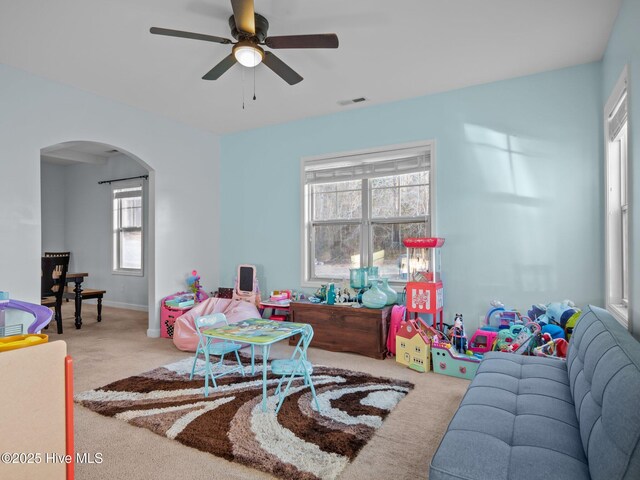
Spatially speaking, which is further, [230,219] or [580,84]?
[230,219]

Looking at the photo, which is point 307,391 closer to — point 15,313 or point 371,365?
point 371,365

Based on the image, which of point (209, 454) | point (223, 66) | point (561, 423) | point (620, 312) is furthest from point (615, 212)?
point (209, 454)

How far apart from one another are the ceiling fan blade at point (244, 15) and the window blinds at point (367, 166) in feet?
7.82

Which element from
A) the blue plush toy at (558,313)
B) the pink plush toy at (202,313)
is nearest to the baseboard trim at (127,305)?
the pink plush toy at (202,313)

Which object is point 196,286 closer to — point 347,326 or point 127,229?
point 347,326

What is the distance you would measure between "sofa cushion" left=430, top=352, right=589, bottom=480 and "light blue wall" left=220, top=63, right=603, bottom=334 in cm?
175

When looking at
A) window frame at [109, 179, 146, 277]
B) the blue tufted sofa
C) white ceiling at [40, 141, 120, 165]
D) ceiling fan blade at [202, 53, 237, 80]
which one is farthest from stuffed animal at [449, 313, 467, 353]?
white ceiling at [40, 141, 120, 165]

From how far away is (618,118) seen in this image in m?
2.93

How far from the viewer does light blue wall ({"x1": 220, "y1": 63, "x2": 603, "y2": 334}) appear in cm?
359

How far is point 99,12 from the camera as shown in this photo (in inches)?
109

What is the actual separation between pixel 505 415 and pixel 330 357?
2.42 meters

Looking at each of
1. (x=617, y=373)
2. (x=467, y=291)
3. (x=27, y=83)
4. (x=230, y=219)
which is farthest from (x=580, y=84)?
(x=27, y=83)

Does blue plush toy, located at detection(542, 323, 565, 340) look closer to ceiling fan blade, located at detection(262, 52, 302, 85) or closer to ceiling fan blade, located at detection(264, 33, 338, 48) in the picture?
ceiling fan blade, located at detection(264, 33, 338, 48)

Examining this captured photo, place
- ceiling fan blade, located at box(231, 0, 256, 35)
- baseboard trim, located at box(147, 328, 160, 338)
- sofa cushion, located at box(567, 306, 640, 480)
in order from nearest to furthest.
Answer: sofa cushion, located at box(567, 306, 640, 480) → ceiling fan blade, located at box(231, 0, 256, 35) → baseboard trim, located at box(147, 328, 160, 338)
